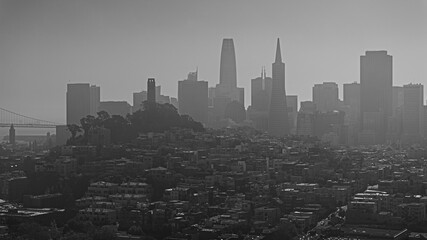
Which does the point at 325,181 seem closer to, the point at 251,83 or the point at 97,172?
the point at 97,172

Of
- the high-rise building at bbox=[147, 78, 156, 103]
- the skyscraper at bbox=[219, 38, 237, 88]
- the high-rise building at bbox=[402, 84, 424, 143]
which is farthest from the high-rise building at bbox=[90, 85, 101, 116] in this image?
the high-rise building at bbox=[402, 84, 424, 143]

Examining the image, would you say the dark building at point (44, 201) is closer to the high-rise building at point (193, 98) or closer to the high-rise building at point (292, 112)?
the high-rise building at point (193, 98)

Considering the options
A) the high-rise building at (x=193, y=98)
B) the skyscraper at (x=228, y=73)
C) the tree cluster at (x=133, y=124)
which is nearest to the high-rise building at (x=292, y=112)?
the skyscraper at (x=228, y=73)

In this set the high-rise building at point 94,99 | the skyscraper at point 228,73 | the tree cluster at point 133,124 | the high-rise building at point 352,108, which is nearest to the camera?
the tree cluster at point 133,124

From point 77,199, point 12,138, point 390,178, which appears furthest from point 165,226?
point 12,138

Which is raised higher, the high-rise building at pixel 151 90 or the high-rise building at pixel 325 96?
the high-rise building at pixel 325 96

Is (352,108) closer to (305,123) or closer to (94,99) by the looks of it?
(305,123)
